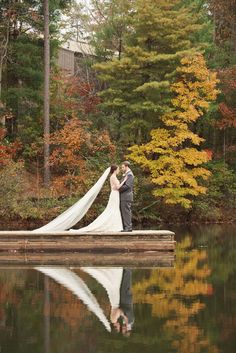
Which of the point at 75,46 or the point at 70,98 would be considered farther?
the point at 75,46

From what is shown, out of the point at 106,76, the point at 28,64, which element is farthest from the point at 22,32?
the point at 106,76

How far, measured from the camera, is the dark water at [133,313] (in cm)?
715

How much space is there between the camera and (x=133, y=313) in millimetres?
8711

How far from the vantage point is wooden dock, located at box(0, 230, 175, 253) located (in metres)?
15.6

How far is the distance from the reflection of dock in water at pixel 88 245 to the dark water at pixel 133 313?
1.84 meters

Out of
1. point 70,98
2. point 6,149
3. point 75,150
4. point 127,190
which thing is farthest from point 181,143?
point 127,190

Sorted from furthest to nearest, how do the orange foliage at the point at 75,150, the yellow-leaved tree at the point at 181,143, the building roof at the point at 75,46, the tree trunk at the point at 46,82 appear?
the building roof at the point at 75,46 → the tree trunk at the point at 46,82 → the orange foliage at the point at 75,150 → the yellow-leaved tree at the point at 181,143

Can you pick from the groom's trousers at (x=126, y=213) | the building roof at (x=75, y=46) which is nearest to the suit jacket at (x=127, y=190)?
the groom's trousers at (x=126, y=213)

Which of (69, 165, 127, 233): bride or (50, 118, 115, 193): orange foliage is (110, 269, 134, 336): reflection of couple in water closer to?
(69, 165, 127, 233): bride

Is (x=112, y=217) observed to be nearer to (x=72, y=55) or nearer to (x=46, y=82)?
(x=46, y=82)

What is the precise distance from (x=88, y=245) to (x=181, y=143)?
441 inches

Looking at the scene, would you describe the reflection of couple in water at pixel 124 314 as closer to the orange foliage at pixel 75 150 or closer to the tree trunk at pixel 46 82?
the orange foliage at pixel 75 150

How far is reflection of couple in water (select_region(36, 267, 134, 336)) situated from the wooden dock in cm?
229

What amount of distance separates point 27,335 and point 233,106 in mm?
24819
